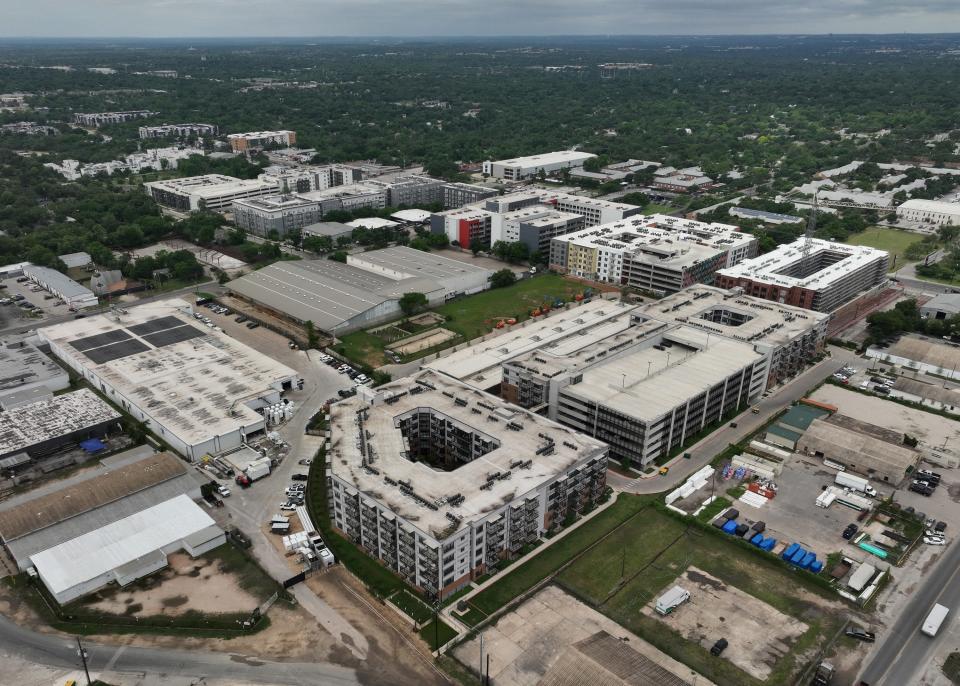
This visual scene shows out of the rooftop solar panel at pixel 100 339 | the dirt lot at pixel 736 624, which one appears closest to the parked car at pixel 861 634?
the dirt lot at pixel 736 624

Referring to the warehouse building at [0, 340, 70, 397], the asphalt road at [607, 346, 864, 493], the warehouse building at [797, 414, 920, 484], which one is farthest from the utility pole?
the warehouse building at [797, 414, 920, 484]

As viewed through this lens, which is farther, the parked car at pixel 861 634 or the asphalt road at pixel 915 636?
the parked car at pixel 861 634

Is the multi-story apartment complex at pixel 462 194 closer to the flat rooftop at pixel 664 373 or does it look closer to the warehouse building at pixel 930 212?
the flat rooftop at pixel 664 373

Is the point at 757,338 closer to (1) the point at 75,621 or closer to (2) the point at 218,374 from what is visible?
(2) the point at 218,374

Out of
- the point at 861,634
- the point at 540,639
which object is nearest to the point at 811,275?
the point at 861,634

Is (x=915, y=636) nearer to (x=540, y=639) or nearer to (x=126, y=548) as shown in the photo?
(x=540, y=639)

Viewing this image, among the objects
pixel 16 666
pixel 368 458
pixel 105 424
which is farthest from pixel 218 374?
pixel 16 666

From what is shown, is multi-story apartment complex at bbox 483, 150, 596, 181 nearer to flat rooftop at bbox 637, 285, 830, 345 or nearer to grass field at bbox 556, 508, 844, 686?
flat rooftop at bbox 637, 285, 830, 345
